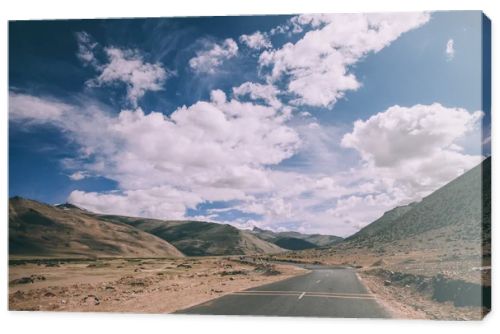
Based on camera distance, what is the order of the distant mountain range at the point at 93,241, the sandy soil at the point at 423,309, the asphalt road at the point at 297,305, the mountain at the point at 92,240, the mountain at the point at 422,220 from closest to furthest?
Result: the asphalt road at the point at 297,305
the sandy soil at the point at 423,309
the distant mountain range at the point at 93,241
the mountain at the point at 422,220
the mountain at the point at 92,240

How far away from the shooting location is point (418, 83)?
21750mm

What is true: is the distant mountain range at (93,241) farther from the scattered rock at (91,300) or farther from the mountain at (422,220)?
the mountain at (422,220)

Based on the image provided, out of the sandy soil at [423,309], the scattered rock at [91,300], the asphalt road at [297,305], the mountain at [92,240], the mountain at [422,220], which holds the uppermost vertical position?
the mountain at [422,220]

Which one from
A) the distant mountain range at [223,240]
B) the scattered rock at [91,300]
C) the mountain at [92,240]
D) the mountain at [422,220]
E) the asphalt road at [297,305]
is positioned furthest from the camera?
the mountain at [92,240]

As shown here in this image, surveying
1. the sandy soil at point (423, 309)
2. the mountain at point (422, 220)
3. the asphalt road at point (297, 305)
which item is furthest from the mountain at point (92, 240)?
the mountain at point (422, 220)

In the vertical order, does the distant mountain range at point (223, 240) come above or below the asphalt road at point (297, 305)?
above

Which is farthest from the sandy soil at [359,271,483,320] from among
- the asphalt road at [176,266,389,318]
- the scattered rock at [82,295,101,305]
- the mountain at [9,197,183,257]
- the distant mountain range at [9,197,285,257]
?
the mountain at [9,197,183,257]

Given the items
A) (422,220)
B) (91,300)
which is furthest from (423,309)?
(422,220)

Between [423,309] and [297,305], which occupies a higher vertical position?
[423,309]

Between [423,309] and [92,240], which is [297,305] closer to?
[423,309]

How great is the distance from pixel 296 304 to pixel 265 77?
1151 centimetres

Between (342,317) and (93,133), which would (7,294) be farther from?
(342,317)

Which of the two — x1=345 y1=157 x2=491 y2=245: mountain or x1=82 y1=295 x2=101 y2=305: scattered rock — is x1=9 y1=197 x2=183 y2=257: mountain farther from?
x1=345 y1=157 x2=491 y2=245: mountain

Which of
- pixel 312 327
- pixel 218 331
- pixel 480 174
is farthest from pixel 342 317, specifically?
pixel 480 174
